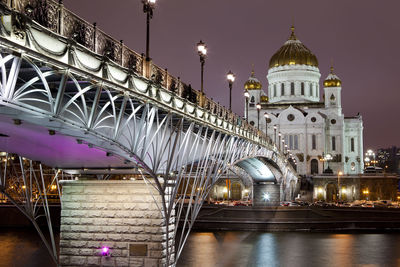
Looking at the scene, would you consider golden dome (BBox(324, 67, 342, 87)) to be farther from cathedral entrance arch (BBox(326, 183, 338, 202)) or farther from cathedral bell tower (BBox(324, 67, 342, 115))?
cathedral entrance arch (BBox(326, 183, 338, 202))

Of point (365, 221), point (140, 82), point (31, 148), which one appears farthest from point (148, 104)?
point (365, 221)

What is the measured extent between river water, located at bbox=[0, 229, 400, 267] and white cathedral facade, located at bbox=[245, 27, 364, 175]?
54.2m

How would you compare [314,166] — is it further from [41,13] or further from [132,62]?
[41,13]

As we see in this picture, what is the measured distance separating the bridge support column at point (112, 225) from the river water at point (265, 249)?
10.4 m

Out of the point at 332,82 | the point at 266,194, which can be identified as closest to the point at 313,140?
the point at 332,82

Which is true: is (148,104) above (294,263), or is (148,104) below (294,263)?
above

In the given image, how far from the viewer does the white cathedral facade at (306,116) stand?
4146 inches

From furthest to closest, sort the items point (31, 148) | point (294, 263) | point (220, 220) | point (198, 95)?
1. point (220, 220)
2. point (294, 263)
3. point (198, 95)
4. point (31, 148)

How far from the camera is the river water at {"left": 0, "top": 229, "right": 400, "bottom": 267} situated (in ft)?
111

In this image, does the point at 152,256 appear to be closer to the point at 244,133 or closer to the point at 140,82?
the point at 140,82

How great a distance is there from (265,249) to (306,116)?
69812mm

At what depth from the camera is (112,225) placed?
21.6 meters

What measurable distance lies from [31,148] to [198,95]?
747cm

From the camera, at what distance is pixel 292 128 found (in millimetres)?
107000
